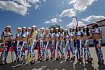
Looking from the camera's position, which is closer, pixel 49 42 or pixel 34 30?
pixel 34 30

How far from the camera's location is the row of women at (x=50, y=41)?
1022 centimetres

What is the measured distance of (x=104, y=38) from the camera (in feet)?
105

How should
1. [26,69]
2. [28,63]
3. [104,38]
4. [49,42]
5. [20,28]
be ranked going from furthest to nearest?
[104,38]
[49,42]
[20,28]
[28,63]
[26,69]

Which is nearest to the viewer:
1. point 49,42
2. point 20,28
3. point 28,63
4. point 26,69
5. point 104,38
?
point 26,69

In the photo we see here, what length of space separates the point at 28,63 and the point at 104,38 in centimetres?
2429

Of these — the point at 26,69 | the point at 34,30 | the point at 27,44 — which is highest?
the point at 34,30

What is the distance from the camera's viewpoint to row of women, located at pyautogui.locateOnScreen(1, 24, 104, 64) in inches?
402

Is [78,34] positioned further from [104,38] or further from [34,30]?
[104,38]

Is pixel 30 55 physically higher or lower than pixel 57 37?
lower

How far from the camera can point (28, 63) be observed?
1027cm

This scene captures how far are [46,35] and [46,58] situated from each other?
147 centimetres

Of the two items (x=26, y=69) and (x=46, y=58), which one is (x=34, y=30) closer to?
(x=46, y=58)

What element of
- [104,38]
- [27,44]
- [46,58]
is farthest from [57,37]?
[104,38]

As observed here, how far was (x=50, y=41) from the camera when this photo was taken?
1174 cm
